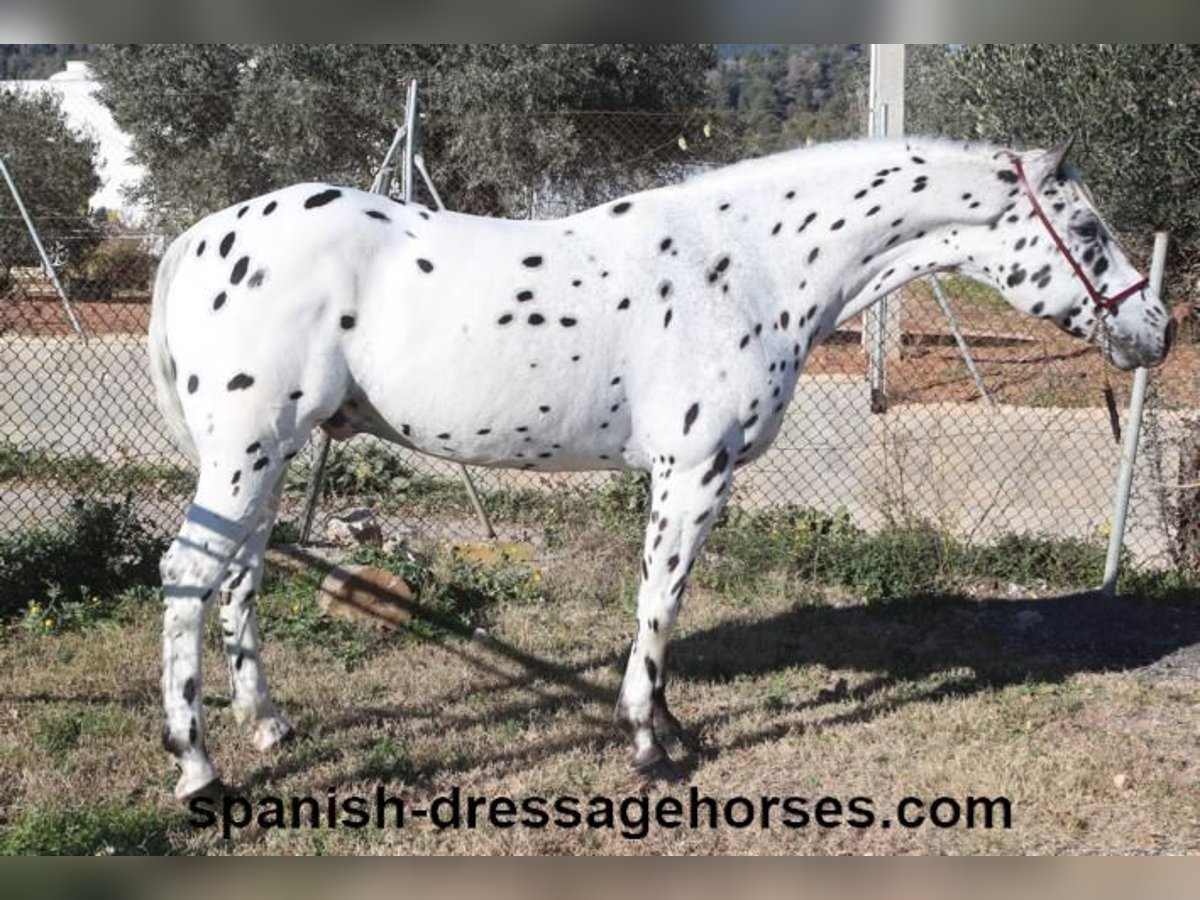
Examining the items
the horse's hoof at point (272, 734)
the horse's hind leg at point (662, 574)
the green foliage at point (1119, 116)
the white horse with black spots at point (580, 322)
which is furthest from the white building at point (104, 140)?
the horse's hind leg at point (662, 574)

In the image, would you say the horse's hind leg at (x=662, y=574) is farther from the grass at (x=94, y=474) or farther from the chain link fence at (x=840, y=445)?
the grass at (x=94, y=474)

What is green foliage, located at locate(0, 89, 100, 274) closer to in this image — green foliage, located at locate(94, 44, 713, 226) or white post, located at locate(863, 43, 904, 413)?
green foliage, located at locate(94, 44, 713, 226)

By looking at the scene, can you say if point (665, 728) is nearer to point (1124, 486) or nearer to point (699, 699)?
point (699, 699)

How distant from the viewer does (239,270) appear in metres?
4.04

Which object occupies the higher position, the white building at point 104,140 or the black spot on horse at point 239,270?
the black spot on horse at point 239,270

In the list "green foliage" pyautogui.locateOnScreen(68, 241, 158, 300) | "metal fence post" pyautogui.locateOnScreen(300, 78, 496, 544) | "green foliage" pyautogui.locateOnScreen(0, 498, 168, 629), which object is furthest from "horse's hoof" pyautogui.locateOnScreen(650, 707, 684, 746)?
"green foliage" pyautogui.locateOnScreen(68, 241, 158, 300)

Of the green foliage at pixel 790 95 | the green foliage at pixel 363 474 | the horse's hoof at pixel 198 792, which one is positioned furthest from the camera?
the green foliage at pixel 790 95

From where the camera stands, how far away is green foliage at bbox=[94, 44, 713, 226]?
14305mm

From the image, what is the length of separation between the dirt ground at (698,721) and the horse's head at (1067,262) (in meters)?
1.67

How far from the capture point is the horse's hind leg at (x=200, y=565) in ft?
13.3

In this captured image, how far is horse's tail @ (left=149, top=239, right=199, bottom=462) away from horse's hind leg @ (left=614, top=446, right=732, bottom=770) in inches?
68.2

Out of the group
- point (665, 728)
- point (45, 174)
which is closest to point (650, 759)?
point (665, 728)

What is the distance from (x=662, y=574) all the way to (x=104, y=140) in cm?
2404
